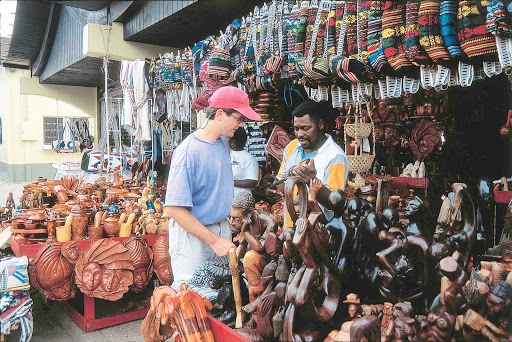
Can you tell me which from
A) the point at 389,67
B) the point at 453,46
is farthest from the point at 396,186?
the point at 453,46

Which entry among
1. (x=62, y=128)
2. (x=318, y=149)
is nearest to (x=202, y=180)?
(x=318, y=149)

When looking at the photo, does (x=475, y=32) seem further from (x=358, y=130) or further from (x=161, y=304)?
(x=161, y=304)

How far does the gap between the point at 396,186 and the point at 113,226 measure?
2837 millimetres

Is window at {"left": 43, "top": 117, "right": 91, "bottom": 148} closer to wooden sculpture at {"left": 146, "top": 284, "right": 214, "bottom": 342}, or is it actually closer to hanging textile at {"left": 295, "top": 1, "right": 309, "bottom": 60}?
hanging textile at {"left": 295, "top": 1, "right": 309, "bottom": 60}

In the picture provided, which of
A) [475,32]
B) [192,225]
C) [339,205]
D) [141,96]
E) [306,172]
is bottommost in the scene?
[192,225]

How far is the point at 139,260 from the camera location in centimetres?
300

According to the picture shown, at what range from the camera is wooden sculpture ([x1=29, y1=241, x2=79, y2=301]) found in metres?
2.81

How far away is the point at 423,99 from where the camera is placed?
425 cm

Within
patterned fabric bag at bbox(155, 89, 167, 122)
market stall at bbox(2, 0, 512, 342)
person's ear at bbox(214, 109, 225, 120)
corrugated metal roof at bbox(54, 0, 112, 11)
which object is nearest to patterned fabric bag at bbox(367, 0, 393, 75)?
market stall at bbox(2, 0, 512, 342)

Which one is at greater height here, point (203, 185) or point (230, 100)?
point (230, 100)

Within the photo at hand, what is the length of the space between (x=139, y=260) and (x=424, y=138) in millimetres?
3039

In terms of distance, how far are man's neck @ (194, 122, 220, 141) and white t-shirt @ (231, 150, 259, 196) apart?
155 cm

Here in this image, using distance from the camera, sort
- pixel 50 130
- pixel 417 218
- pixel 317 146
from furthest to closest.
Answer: pixel 50 130
pixel 317 146
pixel 417 218

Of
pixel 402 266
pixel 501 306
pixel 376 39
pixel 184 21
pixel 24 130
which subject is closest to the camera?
pixel 501 306
